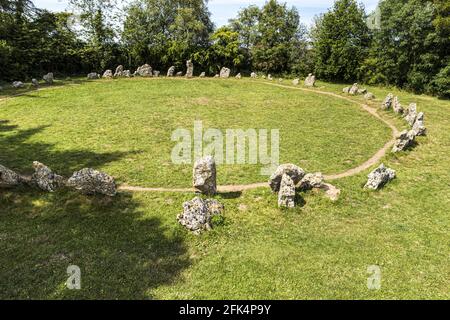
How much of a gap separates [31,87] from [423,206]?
39.3 meters

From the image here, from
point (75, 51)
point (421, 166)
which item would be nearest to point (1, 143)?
point (421, 166)

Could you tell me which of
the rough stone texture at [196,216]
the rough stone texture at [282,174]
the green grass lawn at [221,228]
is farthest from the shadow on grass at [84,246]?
the rough stone texture at [282,174]

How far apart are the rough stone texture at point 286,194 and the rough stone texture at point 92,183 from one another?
7744 millimetres

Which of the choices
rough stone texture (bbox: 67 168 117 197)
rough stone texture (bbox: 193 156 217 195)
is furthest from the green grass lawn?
rough stone texture (bbox: 193 156 217 195)

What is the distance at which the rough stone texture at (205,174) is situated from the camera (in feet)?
51.0

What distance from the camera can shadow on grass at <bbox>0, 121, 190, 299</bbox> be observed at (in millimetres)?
10398

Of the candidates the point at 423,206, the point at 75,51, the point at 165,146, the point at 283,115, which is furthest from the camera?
the point at 75,51

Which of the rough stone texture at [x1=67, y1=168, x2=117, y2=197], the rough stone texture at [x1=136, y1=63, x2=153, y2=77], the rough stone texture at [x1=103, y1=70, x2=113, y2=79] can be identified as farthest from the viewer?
the rough stone texture at [x1=136, y1=63, x2=153, y2=77]

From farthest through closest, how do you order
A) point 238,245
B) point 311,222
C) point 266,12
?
point 266,12
point 311,222
point 238,245

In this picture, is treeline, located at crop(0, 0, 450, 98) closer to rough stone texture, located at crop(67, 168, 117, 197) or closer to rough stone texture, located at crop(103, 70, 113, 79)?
rough stone texture, located at crop(103, 70, 113, 79)

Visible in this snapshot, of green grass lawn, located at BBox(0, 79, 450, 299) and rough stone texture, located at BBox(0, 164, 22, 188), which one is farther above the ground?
rough stone texture, located at BBox(0, 164, 22, 188)

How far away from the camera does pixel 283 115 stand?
100 feet

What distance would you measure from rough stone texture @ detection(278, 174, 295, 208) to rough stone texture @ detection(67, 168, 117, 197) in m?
7.74

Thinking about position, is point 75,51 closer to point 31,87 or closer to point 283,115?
point 31,87
